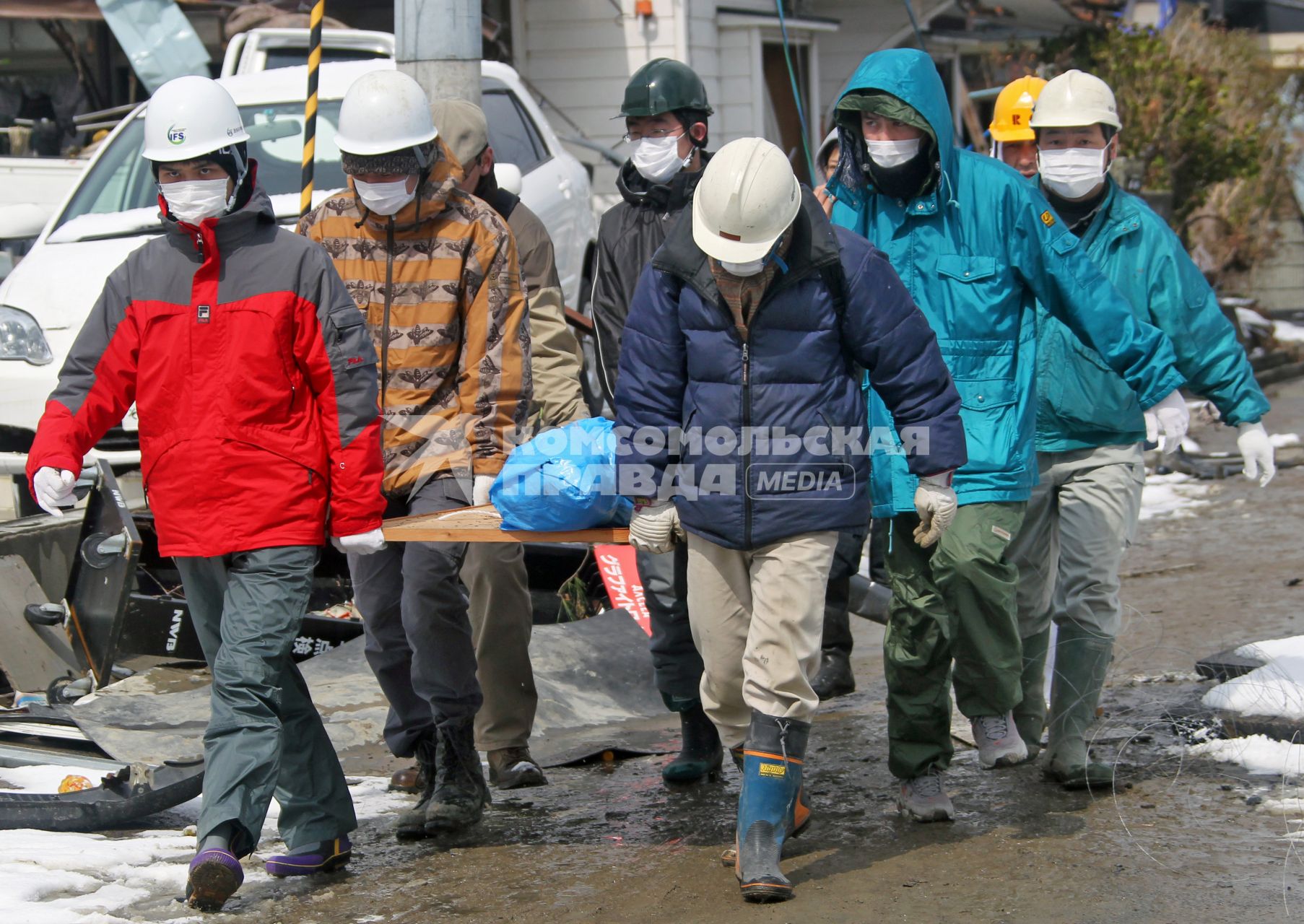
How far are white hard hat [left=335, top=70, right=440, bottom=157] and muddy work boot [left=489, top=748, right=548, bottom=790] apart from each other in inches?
80.1

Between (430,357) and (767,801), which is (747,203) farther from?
(767,801)

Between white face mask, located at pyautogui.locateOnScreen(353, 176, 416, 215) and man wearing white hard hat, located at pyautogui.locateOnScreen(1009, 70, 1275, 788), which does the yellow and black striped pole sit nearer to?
white face mask, located at pyautogui.locateOnScreen(353, 176, 416, 215)

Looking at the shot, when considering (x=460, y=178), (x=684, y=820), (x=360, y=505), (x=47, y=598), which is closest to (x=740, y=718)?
(x=684, y=820)

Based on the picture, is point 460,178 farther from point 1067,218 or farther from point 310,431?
point 1067,218

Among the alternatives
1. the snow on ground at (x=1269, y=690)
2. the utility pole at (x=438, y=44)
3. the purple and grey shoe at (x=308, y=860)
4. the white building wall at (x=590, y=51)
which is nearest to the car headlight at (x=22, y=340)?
the utility pole at (x=438, y=44)

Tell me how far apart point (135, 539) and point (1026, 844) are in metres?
3.53

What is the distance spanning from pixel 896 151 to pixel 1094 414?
107cm

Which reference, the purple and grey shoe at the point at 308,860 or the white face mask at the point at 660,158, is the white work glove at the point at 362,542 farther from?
the white face mask at the point at 660,158

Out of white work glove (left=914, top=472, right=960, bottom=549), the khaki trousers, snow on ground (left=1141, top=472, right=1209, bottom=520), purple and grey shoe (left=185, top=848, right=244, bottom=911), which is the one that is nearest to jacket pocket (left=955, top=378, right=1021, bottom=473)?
white work glove (left=914, top=472, right=960, bottom=549)

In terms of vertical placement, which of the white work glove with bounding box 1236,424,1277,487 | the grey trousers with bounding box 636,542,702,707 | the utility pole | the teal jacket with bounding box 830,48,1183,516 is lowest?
the grey trousers with bounding box 636,542,702,707

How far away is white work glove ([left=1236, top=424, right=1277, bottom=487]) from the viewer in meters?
4.71

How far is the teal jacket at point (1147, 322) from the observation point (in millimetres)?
4852

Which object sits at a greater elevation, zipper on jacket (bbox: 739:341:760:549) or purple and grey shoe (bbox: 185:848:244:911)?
zipper on jacket (bbox: 739:341:760:549)

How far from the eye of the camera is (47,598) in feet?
21.7
